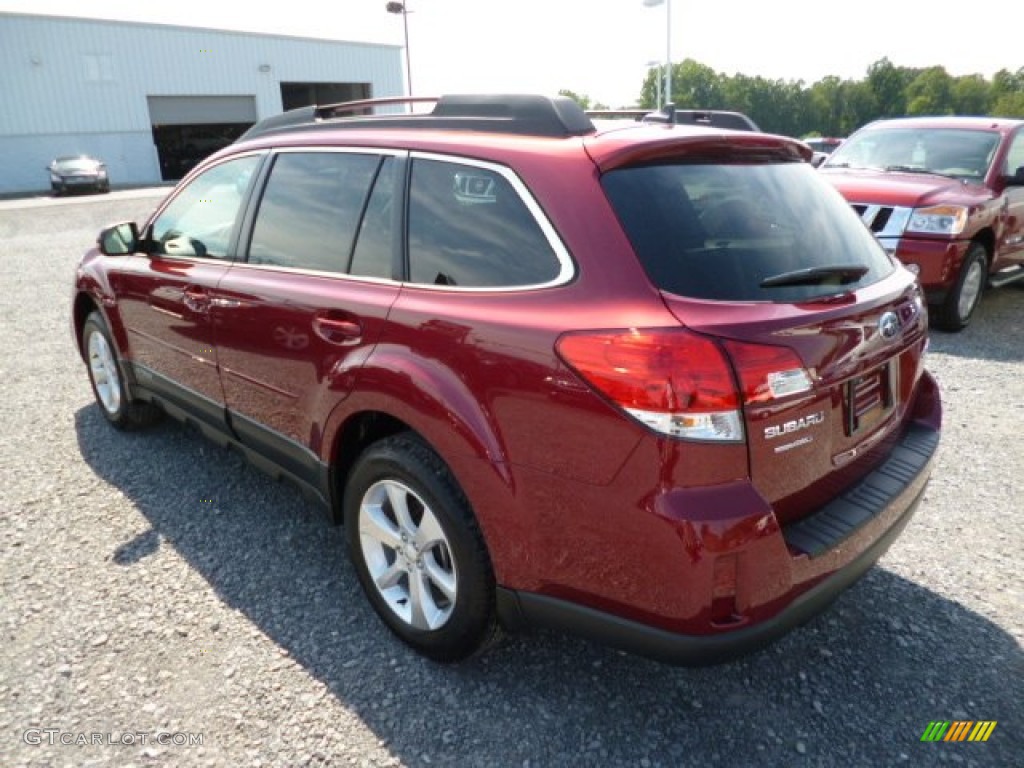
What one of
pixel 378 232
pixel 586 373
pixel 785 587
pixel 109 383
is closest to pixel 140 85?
pixel 109 383

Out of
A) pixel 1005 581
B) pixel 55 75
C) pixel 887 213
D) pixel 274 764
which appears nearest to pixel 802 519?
pixel 1005 581

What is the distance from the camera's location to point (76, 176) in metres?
27.2

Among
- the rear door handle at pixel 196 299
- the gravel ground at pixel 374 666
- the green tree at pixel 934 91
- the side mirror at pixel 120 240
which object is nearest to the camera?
the gravel ground at pixel 374 666

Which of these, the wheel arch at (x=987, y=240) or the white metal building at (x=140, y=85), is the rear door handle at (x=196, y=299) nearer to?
the wheel arch at (x=987, y=240)

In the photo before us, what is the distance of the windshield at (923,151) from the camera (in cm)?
719

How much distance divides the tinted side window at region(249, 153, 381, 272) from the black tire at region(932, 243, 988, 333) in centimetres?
557

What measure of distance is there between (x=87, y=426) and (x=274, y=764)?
3.43m

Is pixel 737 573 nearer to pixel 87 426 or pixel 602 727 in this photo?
pixel 602 727

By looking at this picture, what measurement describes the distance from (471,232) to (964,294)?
5.90m

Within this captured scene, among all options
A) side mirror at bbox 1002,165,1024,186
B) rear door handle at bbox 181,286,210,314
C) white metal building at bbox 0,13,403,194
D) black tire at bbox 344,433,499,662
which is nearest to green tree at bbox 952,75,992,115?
white metal building at bbox 0,13,403,194

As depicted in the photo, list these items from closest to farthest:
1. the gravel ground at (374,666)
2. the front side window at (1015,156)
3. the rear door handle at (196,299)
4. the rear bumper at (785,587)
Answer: the rear bumper at (785,587)
the gravel ground at (374,666)
the rear door handle at (196,299)
the front side window at (1015,156)

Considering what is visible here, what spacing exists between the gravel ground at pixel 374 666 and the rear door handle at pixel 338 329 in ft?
3.47

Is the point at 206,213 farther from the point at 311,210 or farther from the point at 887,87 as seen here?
the point at 887,87

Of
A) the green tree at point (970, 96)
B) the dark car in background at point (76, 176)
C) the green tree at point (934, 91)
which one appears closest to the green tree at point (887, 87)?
the green tree at point (934, 91)
